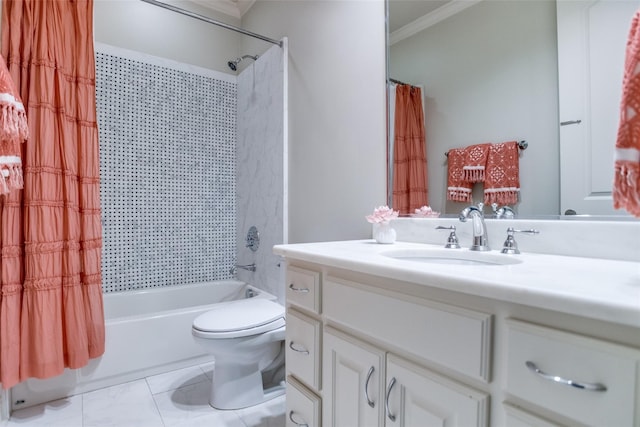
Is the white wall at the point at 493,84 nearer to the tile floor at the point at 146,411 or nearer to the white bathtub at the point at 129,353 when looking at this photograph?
the tile floor at the point at 146,411

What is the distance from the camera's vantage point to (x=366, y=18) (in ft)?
5.39

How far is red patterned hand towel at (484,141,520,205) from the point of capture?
1.18m

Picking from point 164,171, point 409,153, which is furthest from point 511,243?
point 164,171

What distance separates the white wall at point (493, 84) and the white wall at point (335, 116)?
20 cm

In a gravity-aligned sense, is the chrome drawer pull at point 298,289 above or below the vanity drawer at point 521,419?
above

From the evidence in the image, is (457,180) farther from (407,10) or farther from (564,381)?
(564,381)

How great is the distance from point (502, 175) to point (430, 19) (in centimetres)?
77

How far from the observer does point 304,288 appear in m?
1.15

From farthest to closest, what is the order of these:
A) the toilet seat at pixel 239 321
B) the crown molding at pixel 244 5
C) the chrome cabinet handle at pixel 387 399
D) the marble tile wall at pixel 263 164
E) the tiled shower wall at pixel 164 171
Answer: the crown molding at pixel 244 5 → the tiled shower wall at pixel 164 171 → the marble tile wall at pixel 263 164 → the toilet seat at pixel 239 321 → the chrome cabinet handle at pixel 387 399

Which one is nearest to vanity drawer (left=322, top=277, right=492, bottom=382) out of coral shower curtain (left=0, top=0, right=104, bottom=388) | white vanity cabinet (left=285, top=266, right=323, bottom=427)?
white vanity cabinet (left=285, top=266, right=323, bottom=427)

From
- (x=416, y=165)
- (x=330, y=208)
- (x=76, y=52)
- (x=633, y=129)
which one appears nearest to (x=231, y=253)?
(x=330, y=208)

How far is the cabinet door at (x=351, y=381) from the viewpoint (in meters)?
0.87

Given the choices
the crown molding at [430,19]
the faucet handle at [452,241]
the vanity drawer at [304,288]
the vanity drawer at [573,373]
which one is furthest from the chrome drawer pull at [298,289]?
the crown molding at [430,19]

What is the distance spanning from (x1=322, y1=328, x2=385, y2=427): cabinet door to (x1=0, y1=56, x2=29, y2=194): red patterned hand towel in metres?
1.47
